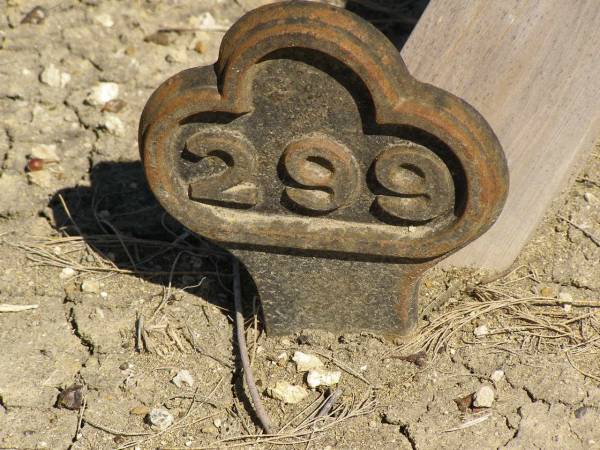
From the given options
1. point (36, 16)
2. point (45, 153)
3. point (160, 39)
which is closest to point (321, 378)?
point (45, 153)

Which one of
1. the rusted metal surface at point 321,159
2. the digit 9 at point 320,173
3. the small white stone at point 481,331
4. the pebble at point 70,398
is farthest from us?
the small white stone at point 481,331

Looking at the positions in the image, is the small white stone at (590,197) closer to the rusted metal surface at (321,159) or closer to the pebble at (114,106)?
the rusted metal surface at (321,159)

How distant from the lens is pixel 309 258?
103 inches

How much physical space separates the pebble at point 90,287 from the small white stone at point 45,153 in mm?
734

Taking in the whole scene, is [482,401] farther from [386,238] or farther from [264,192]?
[264,192]

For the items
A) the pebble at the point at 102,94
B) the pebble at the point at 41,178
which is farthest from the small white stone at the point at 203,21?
the pebble at the point at 41,178

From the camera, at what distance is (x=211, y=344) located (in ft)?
9.39

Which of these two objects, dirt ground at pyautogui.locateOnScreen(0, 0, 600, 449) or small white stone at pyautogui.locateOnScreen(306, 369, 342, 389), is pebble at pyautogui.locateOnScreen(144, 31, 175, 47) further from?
small white stone at pyautogui.locateOnScreen(306, 369, 342, 389)

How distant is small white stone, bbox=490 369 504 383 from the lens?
2.70m

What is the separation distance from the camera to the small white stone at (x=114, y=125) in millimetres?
3650

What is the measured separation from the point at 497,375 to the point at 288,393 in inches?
26.6

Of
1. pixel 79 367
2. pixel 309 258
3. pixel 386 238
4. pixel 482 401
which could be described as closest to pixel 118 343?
pixel 79 367

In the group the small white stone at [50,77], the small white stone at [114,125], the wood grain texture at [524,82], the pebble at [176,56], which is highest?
the wood grain texture at [524,82]

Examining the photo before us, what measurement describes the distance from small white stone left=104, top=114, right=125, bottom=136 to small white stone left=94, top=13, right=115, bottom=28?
66 cm
